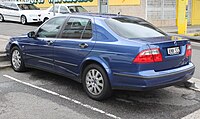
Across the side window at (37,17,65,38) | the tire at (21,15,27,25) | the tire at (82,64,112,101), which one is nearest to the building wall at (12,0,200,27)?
the tire at (21,15,27,25)

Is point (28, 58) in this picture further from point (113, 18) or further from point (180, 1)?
point (180, 1)

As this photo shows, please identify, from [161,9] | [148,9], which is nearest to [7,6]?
[148,9]

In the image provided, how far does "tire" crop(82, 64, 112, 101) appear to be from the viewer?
4992 mm

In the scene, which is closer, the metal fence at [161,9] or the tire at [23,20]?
the metal fence at [161,9]

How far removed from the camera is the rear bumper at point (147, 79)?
4543 mm

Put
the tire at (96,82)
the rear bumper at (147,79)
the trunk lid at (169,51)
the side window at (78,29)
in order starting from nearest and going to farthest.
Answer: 1. the rear bumper at (147,79)
2. the trunk lid at (169,51)
3. the tire at (96,82)
4. the side window at (78,29)

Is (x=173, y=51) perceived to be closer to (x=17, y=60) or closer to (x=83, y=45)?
(x=83, y=45)

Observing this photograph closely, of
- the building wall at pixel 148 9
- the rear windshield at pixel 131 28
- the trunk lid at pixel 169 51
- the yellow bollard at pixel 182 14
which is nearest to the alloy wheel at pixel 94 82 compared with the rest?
the rear windshield at pixel 131 28

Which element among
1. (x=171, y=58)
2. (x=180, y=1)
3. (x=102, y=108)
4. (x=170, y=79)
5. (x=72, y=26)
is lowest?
(x=102, y=108)

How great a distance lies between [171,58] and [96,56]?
1.26 metres

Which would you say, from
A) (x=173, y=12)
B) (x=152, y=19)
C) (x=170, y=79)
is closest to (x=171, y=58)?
(x=170, y=79)

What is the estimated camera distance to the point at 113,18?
5.58 m

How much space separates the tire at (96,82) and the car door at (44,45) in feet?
3.41

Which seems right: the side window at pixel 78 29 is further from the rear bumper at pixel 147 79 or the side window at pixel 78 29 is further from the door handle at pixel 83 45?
the rear bumper at pixel 147 79
